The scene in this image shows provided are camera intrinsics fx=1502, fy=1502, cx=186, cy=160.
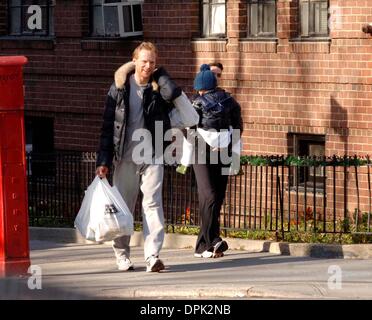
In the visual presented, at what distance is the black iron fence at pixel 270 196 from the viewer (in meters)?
15.9

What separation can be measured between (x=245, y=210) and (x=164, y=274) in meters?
3.18

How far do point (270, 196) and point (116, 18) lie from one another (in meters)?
5.05

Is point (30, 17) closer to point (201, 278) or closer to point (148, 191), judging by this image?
point (148, 191)

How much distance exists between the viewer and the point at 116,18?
21094mm

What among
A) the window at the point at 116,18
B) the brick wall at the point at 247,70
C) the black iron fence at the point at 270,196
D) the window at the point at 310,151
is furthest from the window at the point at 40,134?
the window at the point at 310,151

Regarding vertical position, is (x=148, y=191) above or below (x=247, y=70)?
below

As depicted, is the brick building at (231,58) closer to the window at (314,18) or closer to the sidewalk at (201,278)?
the window at (314,18)

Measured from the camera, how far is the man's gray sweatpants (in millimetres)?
13312

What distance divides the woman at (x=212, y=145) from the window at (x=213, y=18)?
4.63 m

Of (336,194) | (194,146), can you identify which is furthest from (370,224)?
(194,146)

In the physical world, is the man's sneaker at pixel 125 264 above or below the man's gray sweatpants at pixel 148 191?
below

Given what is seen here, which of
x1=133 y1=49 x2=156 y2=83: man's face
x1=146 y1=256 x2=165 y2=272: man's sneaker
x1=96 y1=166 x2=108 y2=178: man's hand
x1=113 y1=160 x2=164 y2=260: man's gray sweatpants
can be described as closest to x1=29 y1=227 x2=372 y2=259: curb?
x1=146 y1=256 x2=165 y2=272: man's sneaker

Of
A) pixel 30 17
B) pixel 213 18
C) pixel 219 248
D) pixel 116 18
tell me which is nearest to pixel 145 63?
pixel 219 248

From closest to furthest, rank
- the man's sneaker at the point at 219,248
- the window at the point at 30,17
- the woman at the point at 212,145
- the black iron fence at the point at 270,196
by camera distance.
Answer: the woman at the point at 212,145
the man's sneaker at the point at 219,248
the black iron fence at the point at 270,196
the window at the point at 30,17
